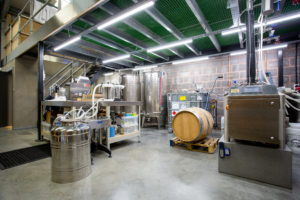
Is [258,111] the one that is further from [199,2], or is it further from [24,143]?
[24,143]

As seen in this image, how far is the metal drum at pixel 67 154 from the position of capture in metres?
1.92

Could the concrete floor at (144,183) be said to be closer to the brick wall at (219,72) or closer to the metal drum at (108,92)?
the metal drum at (108,92)

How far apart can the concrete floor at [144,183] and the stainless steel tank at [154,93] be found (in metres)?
3.19

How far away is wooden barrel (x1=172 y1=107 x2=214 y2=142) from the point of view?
2.92 metres

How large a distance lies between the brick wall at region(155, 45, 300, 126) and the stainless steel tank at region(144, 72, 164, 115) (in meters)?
0.99

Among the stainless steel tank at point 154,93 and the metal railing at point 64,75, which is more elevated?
the metal railing at point 64,75

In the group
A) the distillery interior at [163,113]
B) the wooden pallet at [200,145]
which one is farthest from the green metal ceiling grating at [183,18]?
the wooden pallet at [200,145]

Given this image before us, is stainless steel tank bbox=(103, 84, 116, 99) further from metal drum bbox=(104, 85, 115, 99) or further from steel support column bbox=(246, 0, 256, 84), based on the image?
steel support column bbox=(246, 0, 256, 84)

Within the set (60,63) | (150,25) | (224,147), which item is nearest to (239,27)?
(150,25)

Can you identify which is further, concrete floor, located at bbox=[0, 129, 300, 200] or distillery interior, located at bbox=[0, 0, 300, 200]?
distillery interior, located at bbox=[0, 0, 300, 200]

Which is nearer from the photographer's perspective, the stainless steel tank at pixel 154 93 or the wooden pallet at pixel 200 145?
the wooden pallet at pixel 200 145

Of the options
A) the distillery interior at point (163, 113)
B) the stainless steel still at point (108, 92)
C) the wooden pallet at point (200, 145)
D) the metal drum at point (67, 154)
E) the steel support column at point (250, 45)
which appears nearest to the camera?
the distillery interior at point (163, 113)

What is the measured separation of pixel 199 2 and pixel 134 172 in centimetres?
Answer: 354

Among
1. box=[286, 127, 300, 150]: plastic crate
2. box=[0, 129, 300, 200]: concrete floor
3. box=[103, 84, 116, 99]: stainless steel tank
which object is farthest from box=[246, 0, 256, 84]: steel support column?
box=[103, 84, 116, 99]: stainless steel tank
